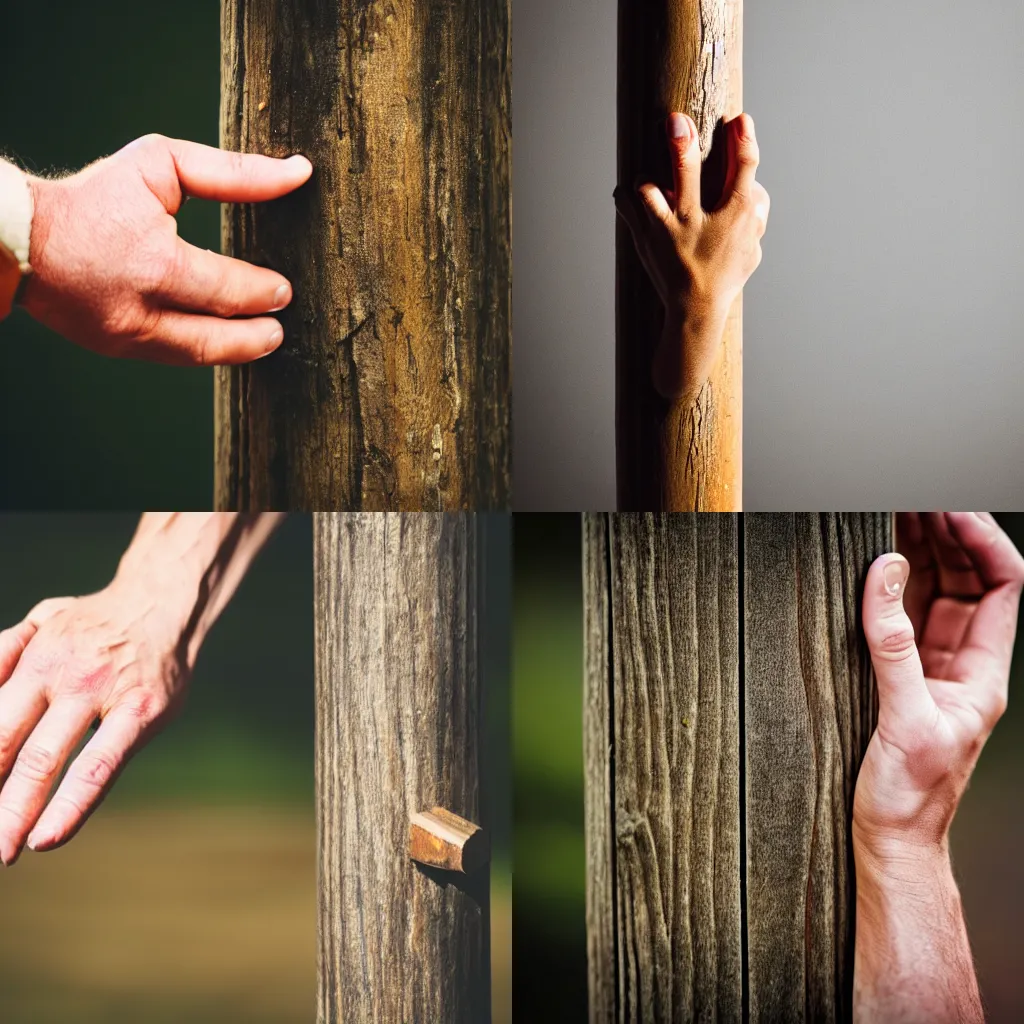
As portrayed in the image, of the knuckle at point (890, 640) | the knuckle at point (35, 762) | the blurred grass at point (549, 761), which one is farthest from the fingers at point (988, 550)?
the knuckle at point (35, 762)

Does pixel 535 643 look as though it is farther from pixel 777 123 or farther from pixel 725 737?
pixel 777 123

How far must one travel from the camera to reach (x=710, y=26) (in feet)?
3.77

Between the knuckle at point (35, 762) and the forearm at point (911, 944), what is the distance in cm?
89

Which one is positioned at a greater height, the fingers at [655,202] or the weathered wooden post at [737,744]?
the fingers at [655,202]

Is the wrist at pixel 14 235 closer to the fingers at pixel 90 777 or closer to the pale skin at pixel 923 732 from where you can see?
the fingers at pixel 90 777

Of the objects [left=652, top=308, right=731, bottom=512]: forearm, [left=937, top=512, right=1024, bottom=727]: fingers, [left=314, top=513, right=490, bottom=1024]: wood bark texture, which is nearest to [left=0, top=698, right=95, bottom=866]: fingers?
[left=314, top=513, right=490, bottom=1024]: wood bark texture

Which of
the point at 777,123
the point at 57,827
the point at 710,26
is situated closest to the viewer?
the point at 57,827

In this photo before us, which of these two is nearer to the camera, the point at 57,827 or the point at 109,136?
the point at 57,827

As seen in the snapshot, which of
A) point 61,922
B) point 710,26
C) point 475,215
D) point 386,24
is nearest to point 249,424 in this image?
point 475,215

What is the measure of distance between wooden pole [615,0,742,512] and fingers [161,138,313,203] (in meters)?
0.41

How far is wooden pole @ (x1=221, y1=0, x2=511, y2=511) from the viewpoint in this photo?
43.8 inches

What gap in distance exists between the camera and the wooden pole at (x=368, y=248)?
111cm

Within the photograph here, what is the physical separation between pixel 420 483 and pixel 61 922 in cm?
63

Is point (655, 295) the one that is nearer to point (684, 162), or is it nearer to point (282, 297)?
point (684, 162)
